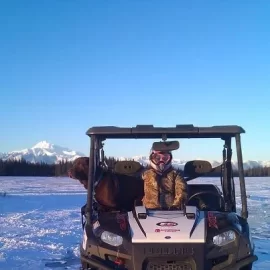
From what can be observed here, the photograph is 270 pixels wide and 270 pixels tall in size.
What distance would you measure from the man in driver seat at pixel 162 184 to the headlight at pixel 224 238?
0.82 metres

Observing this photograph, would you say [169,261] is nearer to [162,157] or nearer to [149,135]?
[162,157]

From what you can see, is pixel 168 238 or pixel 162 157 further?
pixel 162 157

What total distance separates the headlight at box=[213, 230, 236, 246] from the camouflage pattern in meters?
0.81

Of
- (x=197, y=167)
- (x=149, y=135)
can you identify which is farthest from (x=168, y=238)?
(x=149, y=135)

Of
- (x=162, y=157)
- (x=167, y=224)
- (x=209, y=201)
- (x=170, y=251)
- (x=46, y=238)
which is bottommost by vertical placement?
(x=46, y=238)

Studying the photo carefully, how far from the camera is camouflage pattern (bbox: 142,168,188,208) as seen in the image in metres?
5.71

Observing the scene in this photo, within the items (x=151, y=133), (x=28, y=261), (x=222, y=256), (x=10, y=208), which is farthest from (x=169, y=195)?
(x=10, y=208)

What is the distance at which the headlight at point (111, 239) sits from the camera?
489cm

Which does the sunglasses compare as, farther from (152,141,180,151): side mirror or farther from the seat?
the seat

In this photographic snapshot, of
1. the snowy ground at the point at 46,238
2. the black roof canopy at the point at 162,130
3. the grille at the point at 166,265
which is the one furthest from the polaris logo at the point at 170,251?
the snowy ground at the point at 46,238

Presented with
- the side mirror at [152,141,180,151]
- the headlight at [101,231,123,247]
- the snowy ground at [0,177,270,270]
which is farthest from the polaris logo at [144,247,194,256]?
the snowy ground at [0,177,270,270]

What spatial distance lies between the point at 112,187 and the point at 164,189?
32.6 inches

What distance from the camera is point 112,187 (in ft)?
20.8

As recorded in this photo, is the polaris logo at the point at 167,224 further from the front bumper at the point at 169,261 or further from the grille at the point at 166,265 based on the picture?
the grille at the point at 166,265
